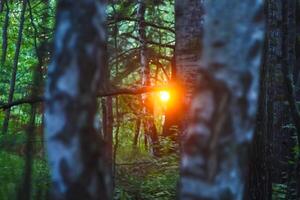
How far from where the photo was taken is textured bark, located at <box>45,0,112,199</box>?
9.95 feet

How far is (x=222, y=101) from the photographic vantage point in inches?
117

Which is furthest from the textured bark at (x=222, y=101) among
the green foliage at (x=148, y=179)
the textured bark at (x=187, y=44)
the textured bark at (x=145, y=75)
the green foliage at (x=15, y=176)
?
the textured bark at (x=145, y=75)

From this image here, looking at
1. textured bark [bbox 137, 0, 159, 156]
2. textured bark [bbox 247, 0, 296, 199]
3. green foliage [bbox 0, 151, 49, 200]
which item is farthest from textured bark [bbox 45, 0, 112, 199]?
textured bark [bbox 137, 0, 159, 156]

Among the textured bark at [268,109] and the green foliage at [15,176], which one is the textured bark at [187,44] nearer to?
the textured bark at [268,109]

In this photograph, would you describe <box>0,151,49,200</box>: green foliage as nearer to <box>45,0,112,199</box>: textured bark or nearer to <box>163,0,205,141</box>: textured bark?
<box>163,0,205,141</box>: textured bark

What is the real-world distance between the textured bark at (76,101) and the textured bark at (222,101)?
20.1 inches

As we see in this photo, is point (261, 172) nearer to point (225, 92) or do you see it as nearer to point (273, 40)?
point (273, 40)

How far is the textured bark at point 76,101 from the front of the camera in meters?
3.03

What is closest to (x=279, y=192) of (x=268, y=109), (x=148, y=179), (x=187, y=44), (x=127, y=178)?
(x=268, y=109)

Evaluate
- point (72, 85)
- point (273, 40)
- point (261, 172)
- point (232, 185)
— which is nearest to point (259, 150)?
point (261, 172)

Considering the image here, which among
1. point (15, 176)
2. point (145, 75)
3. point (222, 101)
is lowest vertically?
point (15, 176)

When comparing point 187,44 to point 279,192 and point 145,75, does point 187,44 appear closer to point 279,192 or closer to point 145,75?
point 279,192

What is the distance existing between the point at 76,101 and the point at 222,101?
0.76 metres

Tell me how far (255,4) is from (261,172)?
3.74 metres
